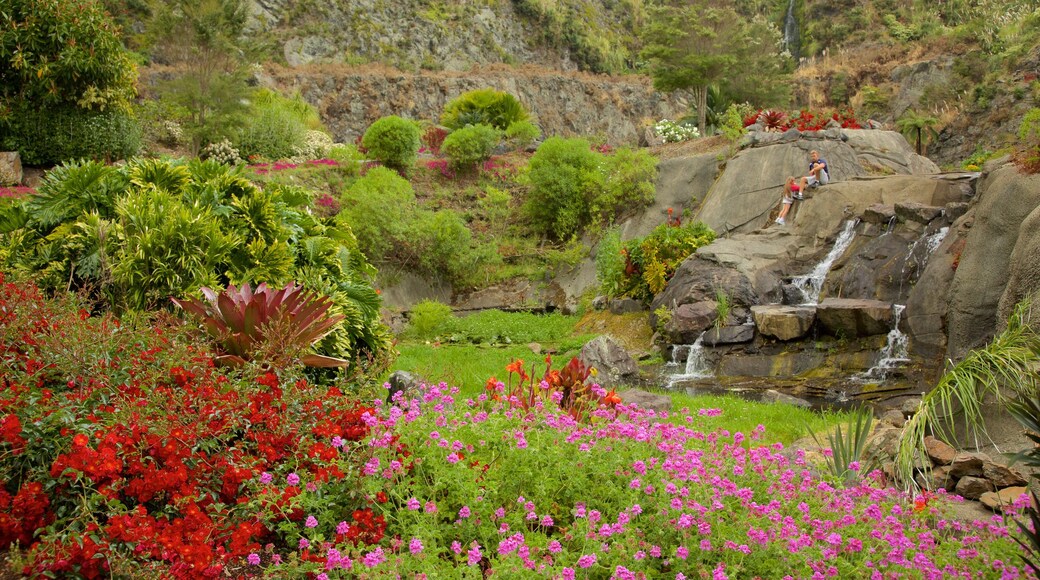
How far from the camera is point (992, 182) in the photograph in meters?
10.2

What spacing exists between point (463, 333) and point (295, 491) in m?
11.2

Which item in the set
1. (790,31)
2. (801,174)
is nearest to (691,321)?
(801,174)

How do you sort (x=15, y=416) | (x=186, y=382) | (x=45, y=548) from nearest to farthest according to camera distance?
(x=45, y=548) → (x=15, y=416) → (x=186, y=382)

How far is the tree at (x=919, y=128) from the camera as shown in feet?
72.9

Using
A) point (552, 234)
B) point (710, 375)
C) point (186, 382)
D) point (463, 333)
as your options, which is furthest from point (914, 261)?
Answer: point (186, 382)

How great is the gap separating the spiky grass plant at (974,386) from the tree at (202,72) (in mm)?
18075

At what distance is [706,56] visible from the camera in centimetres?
2352

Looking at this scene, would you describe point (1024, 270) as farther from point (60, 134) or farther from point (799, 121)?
point (60, 134)

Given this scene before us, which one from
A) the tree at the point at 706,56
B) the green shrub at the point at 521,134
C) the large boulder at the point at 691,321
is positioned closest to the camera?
the large boulder at the point at 691,321

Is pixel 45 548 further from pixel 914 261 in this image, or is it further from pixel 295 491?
pixel 914 261

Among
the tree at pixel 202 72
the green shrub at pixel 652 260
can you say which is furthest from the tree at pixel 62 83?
the green shrub at pixel 652 260

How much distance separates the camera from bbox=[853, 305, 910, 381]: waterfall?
10484mm

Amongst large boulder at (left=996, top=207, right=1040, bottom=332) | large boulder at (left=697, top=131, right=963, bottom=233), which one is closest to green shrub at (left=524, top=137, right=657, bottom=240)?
large boulder at (left=697, top=131, right=963, bottom=233)

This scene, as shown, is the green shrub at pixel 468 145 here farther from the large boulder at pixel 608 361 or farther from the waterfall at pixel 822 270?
the large boulder at pixel 608 361
